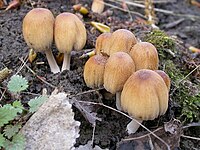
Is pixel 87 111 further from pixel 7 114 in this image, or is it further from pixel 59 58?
pixel 59 58

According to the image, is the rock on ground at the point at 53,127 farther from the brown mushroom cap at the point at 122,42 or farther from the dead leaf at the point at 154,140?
the brown mushroom cap at the point at 122,42

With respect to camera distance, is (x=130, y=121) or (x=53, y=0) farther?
(x=53, y=0)

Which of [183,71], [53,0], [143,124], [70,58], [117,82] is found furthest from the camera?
[53,0]

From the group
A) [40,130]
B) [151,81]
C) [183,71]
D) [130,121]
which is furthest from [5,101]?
[183,71]

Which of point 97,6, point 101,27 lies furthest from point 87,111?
point 97,6

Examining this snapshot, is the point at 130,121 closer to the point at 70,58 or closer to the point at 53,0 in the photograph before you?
the point at 70,58

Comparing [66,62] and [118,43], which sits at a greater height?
[118,43]

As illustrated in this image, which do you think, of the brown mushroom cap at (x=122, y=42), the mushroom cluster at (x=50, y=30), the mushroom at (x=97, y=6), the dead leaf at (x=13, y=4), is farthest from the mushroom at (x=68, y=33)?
the mushroom at (x=97, y=6)
